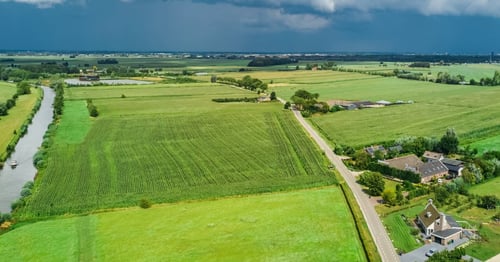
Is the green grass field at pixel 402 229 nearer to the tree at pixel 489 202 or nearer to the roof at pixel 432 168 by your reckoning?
the tree at pixel 489 202

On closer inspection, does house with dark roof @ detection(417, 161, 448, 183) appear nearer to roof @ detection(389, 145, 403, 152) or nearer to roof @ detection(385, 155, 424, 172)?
roof @ detection(385, 155, 424, 172)

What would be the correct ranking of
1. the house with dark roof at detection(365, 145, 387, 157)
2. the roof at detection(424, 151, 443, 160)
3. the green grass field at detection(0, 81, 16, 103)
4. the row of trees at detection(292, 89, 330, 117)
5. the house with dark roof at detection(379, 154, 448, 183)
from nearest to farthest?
the house with dark roof at detection(379, 154, 448, 183) → the roof at detection(424, 151, 443, 160) → the house with dark roof at detection(365, 145, 387, 157) → the row of trees at detection(292, 89, 330, 117) → the green grass field at detection(0, 81, 16, 103)

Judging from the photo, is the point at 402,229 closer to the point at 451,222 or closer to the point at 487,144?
the point at 451,222

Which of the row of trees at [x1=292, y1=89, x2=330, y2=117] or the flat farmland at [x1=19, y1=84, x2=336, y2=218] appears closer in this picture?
the flat farmland at [x1=19, y1=84, x2=336, y2=218]

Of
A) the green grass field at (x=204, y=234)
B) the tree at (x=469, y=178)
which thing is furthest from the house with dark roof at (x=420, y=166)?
the green grass field at (x=204, y=234)

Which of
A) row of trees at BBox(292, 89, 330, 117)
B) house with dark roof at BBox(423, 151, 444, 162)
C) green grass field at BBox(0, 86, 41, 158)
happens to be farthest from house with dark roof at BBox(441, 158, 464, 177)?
green grass field at BBox(0, 86, 41, 158)

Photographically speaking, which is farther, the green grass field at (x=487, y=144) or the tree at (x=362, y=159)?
the green grass field at (x=487, y=144)

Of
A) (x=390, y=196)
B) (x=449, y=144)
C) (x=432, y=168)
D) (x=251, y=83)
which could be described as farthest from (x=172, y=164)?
(x=251, y=83)
